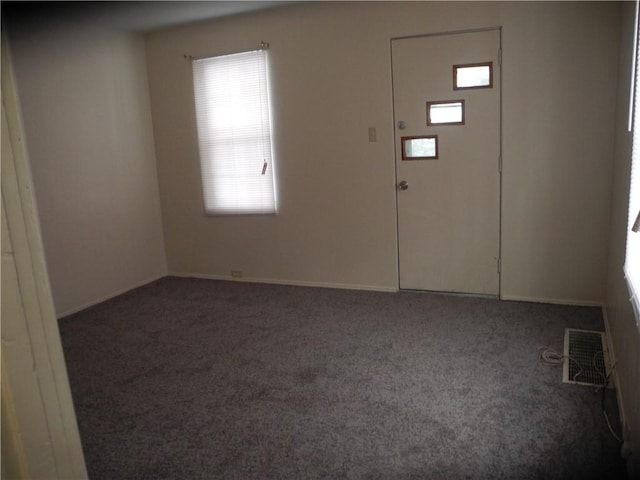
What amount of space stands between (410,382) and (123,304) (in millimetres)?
2867

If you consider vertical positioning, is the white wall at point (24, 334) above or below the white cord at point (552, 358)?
above

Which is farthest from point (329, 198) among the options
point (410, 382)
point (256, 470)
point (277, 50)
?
point (256, 470)

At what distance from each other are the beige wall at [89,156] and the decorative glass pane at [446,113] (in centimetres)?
295

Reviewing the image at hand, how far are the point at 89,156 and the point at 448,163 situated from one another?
3.23 meters

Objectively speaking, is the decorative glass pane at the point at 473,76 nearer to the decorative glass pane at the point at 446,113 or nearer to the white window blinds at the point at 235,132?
the decorative glass pane at the point at 446,113

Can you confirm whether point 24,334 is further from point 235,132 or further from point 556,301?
point 235,132

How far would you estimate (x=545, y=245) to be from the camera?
364 cm

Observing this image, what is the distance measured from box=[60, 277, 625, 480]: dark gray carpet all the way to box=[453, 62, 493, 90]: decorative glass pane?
1747 mm

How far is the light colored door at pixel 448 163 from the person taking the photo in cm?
367

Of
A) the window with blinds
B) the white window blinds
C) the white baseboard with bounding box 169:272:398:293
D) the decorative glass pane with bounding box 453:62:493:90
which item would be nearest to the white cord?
the window with blinds

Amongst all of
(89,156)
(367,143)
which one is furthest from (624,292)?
(89,156)

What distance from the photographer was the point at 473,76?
12.0 ft

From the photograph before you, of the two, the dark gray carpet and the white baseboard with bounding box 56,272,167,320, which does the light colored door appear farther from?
the white baseboard with bounding box 56,272,167,320

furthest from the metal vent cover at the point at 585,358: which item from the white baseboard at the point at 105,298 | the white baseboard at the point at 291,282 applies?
the white baseboard at the point at 105,298
